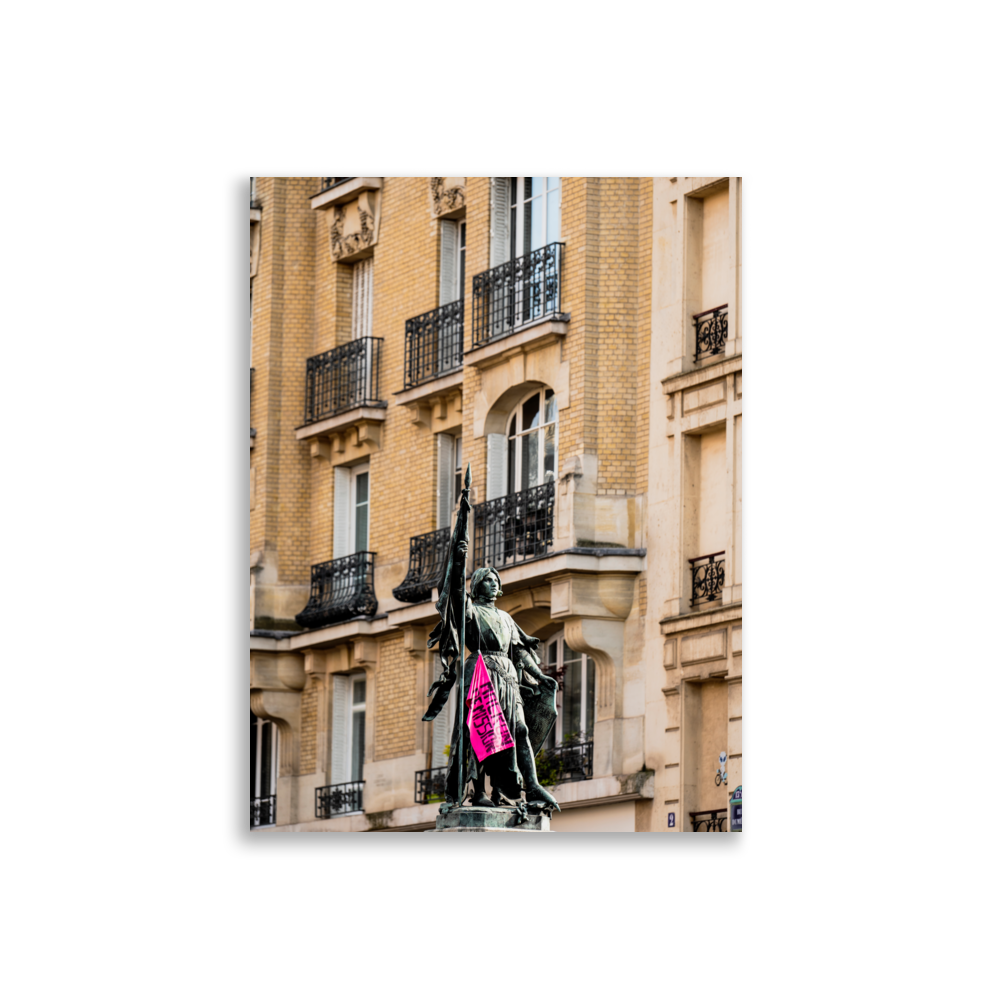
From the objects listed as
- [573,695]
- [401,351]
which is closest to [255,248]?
[401,351]

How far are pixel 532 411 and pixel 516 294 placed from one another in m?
1.43

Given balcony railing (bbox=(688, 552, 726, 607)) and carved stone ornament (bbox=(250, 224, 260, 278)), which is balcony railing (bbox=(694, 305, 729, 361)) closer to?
balcony railing (bbox=(688, 552, 726, 607))

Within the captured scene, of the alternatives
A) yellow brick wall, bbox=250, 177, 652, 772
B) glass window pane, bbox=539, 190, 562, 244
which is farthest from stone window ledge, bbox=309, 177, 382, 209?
glass window pane, bbox=539, 190, 562, 244

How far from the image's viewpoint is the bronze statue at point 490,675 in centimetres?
1678

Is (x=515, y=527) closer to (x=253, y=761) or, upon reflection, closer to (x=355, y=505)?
(x=355, y=505)

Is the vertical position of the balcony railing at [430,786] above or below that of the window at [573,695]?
below

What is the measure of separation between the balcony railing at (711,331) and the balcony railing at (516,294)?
1986mm

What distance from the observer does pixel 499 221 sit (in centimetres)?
2980

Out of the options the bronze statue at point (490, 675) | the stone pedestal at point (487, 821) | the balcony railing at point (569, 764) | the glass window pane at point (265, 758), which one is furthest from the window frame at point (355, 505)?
the stone pedestal at point (487, 821)

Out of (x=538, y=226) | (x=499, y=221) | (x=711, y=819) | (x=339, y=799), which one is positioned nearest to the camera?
(x=711, y=819)

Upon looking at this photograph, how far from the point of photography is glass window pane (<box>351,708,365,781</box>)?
32.7 m

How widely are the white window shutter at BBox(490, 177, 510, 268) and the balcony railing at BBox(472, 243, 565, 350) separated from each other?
452 millimetres

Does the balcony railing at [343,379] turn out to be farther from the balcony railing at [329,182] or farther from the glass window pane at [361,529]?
the balcony railing at [329,182]

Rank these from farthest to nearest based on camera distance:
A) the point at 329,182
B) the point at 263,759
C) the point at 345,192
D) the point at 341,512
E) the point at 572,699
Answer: the point at 263,759
the point at 329,182
the point at 341,512
the point at 345,192
the point at 572,699
